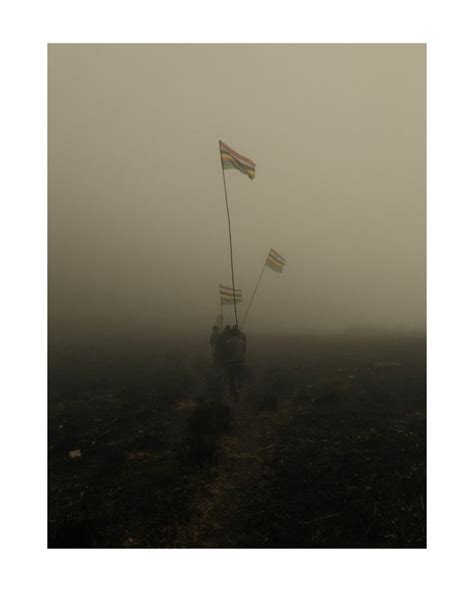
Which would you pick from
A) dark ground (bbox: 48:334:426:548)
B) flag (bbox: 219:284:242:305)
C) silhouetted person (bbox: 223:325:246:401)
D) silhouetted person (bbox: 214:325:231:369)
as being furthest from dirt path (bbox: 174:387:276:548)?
flag (bbox: 219:284:242:305)

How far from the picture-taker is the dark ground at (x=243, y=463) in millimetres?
7316

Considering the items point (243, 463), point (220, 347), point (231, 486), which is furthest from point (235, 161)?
point (231, 486)

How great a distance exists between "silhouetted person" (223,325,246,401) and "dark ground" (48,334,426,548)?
0.68 metres

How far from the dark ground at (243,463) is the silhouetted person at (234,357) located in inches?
26.8

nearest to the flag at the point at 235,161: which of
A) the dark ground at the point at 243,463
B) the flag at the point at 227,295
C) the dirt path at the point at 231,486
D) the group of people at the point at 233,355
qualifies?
the flag at the point at 227,295

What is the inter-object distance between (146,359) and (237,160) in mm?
13694

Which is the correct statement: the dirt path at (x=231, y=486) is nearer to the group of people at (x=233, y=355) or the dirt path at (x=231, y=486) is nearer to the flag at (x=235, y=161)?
the group of people at (x=233, y=355)

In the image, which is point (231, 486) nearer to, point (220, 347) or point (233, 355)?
point (233, 355)

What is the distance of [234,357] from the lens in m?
14.8

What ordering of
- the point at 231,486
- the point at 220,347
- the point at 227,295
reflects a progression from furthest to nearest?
the point at 227,295
the point at 220,347
the point at 231,486

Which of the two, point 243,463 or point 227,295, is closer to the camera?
point 243,463

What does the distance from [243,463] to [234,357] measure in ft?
18.6

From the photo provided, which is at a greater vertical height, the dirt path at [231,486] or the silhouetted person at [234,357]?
the silhouetted person at [234,357]

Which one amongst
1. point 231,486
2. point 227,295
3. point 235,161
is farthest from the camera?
point 227,295
